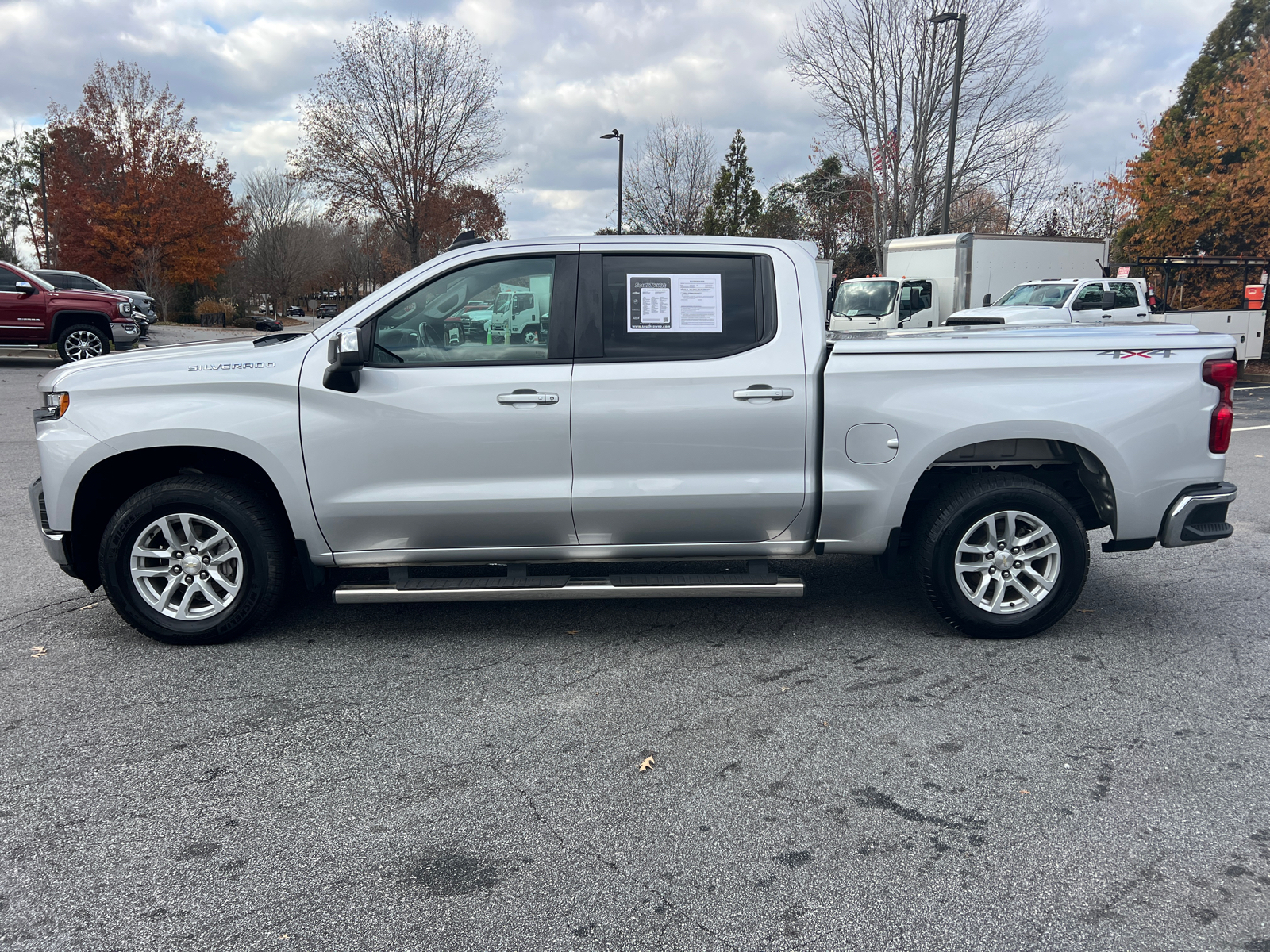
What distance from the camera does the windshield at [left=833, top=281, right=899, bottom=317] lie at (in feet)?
67.5

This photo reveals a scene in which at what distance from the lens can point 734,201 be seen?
2041 inches

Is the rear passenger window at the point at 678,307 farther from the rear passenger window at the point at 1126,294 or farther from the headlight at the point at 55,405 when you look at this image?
the rear passenger window at the point at 1126,294

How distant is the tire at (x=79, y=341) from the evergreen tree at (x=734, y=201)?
2556 cm

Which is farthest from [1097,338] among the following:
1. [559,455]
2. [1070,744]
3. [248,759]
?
[248,759]

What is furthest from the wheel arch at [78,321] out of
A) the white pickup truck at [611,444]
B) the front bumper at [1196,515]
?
the front bumper at [1196,515]

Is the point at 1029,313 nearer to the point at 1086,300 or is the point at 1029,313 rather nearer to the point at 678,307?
the point at 1086,300

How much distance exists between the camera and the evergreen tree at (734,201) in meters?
42.0

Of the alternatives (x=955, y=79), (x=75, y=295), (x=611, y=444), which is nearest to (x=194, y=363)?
(x=611, y=444)

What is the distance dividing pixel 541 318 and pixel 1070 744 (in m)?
2.94

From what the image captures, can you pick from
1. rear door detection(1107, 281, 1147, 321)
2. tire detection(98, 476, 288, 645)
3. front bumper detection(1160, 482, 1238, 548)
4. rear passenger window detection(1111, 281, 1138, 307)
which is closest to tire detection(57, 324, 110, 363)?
tire detection(98, 476, 288, 645)

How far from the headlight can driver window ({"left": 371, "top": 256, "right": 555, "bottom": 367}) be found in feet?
4.79

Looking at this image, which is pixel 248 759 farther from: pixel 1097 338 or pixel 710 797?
pixel 1097 338

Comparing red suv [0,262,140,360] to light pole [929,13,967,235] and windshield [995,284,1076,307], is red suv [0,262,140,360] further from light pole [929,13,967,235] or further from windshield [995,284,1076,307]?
light pole [929,13,967,235]

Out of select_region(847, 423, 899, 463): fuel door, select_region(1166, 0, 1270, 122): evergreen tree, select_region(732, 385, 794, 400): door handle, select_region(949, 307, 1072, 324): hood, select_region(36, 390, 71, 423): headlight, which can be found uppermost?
select_region(1166, 0, 1270, 122): evergreen tree
